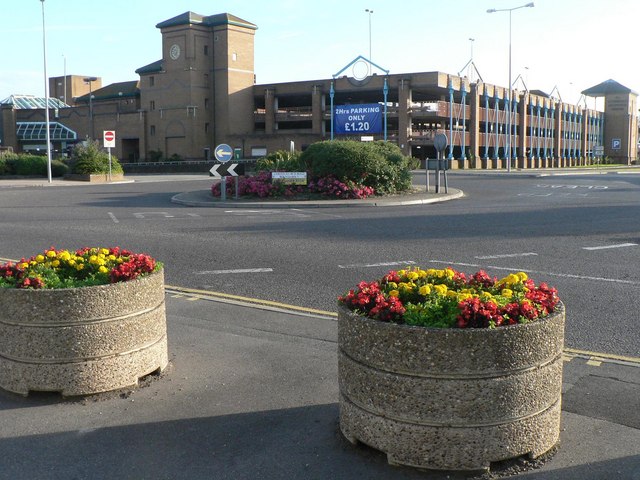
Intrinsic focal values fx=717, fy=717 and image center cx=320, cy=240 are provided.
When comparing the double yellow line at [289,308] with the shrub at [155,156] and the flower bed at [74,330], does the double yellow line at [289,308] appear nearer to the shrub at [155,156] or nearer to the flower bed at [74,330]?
the flower bed at [74,330]

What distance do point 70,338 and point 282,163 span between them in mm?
23664

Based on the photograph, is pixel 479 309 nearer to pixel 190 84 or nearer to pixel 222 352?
pixel 222 352

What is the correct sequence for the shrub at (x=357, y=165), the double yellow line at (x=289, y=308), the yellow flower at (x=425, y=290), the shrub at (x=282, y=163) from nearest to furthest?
the yellow flower at (x=425, y=290)
the double yellow line at (x=289, y=308)
the shrub at (x=357, y=165)
the shrub at (x=282, y=163)

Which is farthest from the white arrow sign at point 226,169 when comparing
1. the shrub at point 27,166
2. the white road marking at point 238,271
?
the shrub at point 27,166

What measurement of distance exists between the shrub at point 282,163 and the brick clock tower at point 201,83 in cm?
4546

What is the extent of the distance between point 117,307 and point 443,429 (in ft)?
8.03

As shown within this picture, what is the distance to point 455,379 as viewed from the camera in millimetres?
3727

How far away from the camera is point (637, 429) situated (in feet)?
14.5

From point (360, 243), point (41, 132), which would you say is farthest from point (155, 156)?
point (360, 243)

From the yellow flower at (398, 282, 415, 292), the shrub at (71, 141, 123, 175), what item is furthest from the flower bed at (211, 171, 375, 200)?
the yellow flower at (398, 282, 415, 292)


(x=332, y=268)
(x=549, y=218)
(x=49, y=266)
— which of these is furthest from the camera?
(x=549, y=218)

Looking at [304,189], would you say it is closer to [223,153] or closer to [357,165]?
[357,165]

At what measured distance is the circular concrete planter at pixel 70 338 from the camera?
15.9 ft

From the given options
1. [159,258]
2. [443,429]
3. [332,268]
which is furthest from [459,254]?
[443,429]
